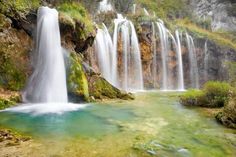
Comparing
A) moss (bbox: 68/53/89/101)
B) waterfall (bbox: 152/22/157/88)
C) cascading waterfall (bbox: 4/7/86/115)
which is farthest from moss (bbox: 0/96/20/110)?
waterfall (bbox: 152/22/157/88)

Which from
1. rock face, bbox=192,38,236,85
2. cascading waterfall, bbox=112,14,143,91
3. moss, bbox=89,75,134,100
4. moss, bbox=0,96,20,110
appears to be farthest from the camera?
rock face, bbox=192,38,236,85

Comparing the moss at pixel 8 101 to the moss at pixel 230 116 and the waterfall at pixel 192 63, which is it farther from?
the waterfall at pixel 192 63

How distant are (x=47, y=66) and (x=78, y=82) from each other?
2263 millimetres

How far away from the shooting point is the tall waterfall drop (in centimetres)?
1703

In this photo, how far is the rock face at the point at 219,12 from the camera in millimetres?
52438

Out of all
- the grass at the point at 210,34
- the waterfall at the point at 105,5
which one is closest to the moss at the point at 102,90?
the grass at the point at 210,34

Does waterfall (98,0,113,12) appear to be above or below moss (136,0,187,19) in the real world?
below

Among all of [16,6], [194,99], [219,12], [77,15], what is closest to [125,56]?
[77,15]

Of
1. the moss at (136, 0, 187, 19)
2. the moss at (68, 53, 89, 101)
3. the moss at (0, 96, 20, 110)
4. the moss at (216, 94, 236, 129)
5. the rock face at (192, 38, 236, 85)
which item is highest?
the moss at (136, 0, 187, 19)

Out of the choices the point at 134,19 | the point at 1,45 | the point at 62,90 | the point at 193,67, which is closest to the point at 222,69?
the point at 193,67

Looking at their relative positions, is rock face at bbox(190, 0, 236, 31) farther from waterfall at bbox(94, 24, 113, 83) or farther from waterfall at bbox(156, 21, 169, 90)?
waterfall at bbox(94, 24, 113, 83)

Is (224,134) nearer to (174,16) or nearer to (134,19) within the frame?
(134,19)

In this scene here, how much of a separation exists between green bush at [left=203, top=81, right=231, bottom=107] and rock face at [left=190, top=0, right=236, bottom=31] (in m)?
38.5

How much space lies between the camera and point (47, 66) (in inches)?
715
